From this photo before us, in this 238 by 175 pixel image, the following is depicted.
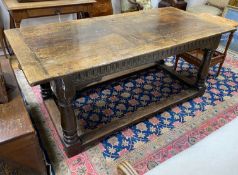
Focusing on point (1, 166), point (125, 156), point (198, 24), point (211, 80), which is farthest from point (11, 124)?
point (211, 80)

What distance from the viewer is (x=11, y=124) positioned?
1.23 m

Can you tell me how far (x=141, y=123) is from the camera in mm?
1928

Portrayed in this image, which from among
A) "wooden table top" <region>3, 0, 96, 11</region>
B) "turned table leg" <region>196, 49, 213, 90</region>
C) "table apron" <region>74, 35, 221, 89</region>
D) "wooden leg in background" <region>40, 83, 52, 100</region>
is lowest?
"wooden leg in background" <region>40, 83, 52, 100</region>

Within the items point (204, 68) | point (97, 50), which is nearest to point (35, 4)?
point (97, 50)

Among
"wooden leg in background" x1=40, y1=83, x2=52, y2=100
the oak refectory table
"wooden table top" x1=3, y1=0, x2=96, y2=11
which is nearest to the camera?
the oak refectory table

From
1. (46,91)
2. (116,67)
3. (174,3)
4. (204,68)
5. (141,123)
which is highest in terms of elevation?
(116,67)

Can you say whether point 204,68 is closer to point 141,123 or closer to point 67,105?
point 141,123

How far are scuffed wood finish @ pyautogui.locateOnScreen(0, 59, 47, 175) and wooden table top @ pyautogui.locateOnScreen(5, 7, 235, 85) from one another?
30 centimetres

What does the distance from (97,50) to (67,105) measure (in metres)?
0.41

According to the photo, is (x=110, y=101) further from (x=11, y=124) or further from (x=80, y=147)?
(x=11, y=124)

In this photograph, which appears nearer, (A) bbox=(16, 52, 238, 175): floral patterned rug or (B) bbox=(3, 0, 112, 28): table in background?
(A) bbox=(16, 52, 238, 175): floral patterned rug

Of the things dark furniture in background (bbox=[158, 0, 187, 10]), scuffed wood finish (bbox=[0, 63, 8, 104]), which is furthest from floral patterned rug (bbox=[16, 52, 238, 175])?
dark furniture in background (bbox=[158, 0, 187, 10])

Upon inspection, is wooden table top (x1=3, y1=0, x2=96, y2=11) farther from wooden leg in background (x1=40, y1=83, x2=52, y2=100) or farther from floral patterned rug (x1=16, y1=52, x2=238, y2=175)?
wooden leg in background (x1=40, y1=83, x2=52, y2=100)

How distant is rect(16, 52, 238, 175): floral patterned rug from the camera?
1597 mm
